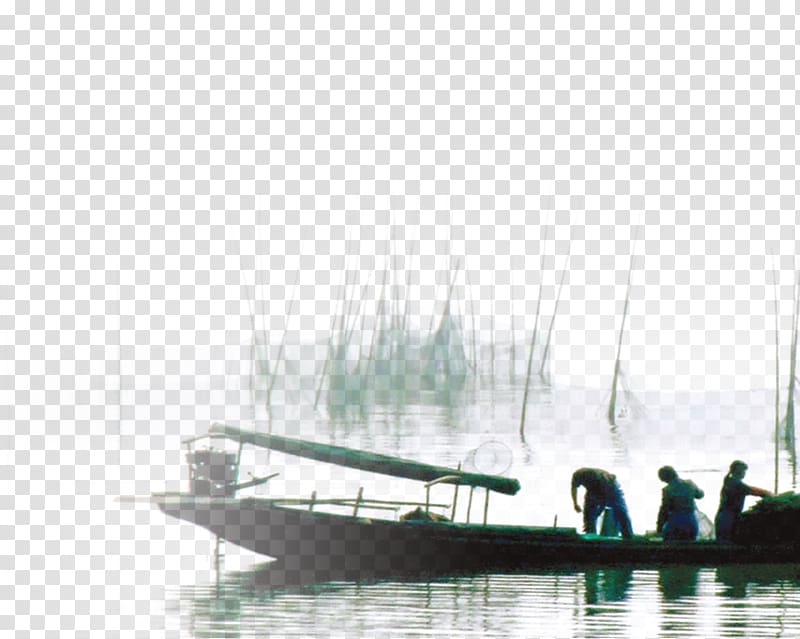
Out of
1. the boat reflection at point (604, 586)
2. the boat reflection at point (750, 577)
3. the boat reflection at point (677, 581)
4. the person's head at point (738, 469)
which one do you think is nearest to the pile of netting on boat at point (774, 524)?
the boat reflection at point (750, 577)

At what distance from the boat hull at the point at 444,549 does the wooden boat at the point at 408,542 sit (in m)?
0.01

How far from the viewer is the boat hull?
17.4 m

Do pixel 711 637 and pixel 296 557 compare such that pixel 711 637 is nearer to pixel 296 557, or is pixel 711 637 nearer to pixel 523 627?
pixel 523 627

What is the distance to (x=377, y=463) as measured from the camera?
18609mm

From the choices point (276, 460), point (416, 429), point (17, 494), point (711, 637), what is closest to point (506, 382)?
point (416, 429)

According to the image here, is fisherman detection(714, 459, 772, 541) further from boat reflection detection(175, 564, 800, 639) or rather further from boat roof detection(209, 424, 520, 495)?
boat roof detection(209, 424, 520, 495)

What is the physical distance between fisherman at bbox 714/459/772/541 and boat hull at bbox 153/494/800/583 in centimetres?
34

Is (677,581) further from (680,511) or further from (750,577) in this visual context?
(680,511)

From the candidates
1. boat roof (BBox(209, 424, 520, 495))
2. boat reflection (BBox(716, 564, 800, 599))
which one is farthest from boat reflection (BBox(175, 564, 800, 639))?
boat roof (BBox(209, 424, 520, 495))

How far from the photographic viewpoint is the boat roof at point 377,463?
18094mm

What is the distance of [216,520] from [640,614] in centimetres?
728

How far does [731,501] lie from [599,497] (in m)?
1.89

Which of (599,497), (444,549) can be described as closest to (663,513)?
(599,497)

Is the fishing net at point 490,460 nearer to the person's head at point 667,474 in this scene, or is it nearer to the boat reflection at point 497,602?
the boat reflection at point 497,602
